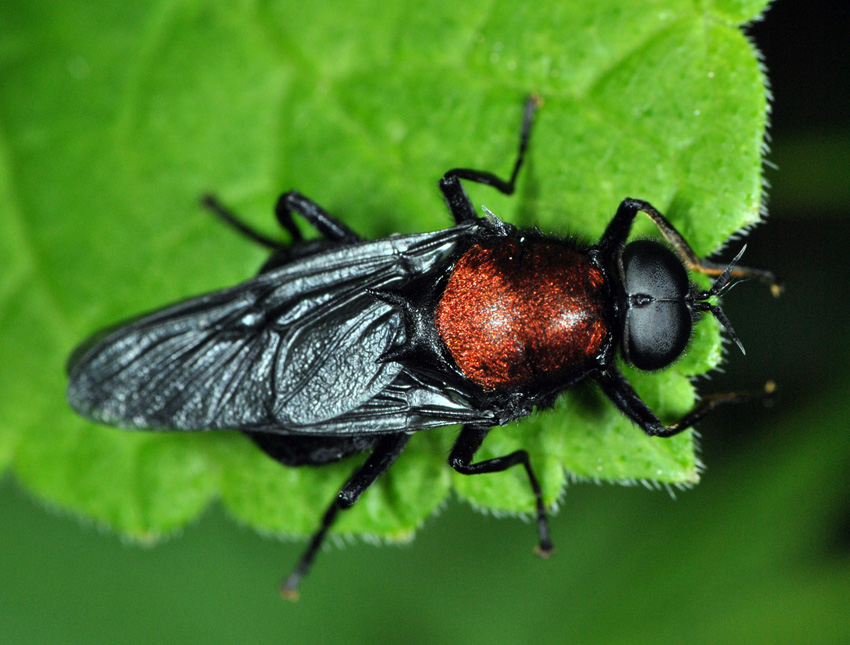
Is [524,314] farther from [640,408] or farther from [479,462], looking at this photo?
[479,462]

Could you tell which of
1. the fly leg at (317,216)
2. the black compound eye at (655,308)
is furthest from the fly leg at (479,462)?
the fly leg at (317,216)

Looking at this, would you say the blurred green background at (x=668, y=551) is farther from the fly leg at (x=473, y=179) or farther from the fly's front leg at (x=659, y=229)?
the fly leg at (x=473, y=179)

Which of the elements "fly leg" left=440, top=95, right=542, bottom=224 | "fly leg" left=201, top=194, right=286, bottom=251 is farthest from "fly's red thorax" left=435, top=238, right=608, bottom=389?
"fly leg" left=201, top=194, right=286, bottom=251

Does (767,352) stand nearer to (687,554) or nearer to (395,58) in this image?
(687,554)

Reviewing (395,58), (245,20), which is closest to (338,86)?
(395,58)

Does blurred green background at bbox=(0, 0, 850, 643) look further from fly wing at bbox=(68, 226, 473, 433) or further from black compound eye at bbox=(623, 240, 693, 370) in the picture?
fly wing at bbox=(68, 226, 473, 433)

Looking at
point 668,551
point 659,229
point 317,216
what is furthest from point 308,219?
point 668,551
